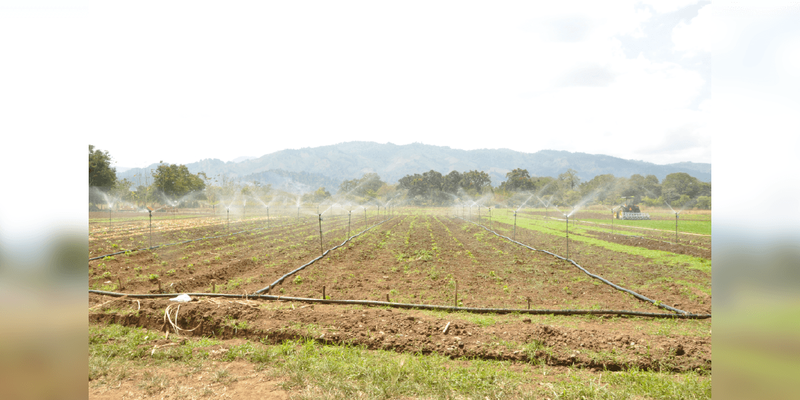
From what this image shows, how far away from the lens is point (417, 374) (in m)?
4.01

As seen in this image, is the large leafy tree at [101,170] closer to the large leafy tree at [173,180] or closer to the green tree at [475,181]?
the large leafy tree at [173,180]

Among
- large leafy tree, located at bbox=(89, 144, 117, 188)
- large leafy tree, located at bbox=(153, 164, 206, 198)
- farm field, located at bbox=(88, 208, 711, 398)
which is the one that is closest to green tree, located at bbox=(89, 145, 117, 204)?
large leafy tree, located at bbox=(89, 144, 117, 188)

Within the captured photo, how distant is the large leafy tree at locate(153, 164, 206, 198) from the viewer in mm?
48875

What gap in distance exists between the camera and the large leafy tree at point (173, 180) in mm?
48875

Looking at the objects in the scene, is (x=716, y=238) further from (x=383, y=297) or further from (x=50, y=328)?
(x=383, y=297)

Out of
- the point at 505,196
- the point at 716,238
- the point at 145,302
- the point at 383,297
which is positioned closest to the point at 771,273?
the point at 716,238

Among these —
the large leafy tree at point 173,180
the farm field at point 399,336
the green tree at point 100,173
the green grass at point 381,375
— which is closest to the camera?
the green grass at point 381,375

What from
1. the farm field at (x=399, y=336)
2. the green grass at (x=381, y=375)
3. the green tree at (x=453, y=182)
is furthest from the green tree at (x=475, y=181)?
the green grass at (x=381, y=375)

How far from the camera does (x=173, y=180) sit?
49.8m

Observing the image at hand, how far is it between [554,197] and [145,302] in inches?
3231

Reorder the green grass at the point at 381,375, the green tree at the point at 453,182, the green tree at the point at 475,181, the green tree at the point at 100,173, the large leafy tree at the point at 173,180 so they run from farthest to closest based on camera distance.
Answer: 1. the green tree at the point at 453,182
2. the green tree at the point at 475,181
3. the large leafy tree at the point at 173,180
4. the green tree at the point at 100,173
5. the green grass at the point at 381,375

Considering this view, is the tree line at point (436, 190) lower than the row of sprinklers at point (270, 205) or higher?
higher

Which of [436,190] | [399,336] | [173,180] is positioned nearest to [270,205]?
[173,180]

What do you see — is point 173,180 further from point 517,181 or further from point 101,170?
point 517,181
